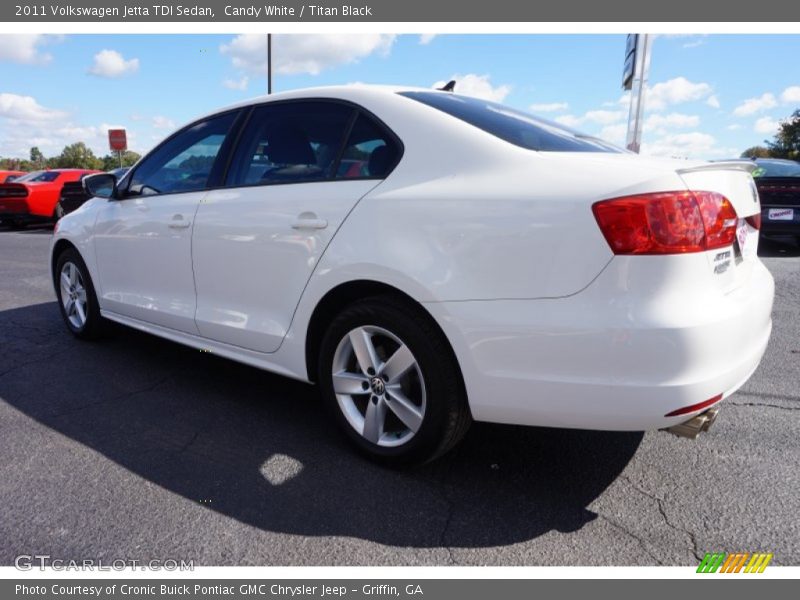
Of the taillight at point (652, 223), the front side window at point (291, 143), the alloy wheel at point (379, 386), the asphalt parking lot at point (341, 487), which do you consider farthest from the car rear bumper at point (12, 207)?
the taillight at point (652, 223)

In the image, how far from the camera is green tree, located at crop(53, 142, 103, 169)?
62.6m

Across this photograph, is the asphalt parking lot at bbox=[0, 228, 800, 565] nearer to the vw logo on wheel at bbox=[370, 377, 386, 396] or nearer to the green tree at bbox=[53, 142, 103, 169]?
the vw logo on wheel at bbox=[370, 377, 386, 396]

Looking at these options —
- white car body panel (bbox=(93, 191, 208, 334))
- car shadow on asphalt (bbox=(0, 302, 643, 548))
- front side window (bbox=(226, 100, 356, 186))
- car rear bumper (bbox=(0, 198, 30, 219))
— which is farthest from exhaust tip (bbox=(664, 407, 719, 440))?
car rear bumper (bbox=(0, 198, 30, 219))

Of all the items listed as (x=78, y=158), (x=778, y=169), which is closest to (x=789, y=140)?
(x=778, y=169)

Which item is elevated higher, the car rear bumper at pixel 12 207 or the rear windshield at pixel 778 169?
the rear windshield at pixel 778 169

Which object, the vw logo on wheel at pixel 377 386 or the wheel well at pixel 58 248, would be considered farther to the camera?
the wheel well at pixel 58 248

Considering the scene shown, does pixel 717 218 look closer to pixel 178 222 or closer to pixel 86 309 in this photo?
pixel 178 222

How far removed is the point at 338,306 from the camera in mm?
2709

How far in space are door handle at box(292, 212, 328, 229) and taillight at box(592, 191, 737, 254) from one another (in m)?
1.18

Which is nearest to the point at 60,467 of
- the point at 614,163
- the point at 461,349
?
the point at 461,349

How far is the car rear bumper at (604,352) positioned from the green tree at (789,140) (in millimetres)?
51918

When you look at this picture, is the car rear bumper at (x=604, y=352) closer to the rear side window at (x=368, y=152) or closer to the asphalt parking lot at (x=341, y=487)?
the asphalt parking lot at (x=341, y=487)

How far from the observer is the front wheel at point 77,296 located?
4402 millimetres

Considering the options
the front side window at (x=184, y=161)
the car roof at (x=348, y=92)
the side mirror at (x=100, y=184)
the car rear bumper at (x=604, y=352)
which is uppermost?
the car roof at (x=348, y=92)
